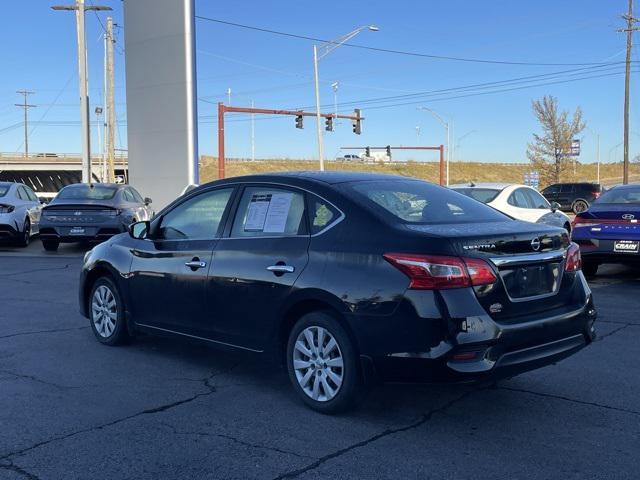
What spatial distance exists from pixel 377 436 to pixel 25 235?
1459 cm

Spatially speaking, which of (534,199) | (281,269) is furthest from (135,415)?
(534,199)

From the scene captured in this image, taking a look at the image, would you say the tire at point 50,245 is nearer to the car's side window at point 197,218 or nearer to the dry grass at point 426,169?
the car's side window at point 197,218

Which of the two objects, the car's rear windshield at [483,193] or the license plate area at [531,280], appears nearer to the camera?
the license plate area at [531,280]

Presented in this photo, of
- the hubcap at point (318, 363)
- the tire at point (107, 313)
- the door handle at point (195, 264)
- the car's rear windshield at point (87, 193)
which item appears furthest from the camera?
the car's rear windshield at point (87, 193)

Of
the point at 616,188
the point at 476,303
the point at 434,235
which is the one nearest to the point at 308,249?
the point at 434,235

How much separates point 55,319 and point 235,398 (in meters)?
3.80

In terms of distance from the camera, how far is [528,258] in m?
4.32

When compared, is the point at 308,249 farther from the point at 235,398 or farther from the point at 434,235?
the point at 235,398

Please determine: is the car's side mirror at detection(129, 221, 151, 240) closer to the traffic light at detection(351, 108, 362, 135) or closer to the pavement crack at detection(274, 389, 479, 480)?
the pavement crack at detection(274, 389, 479, 480)

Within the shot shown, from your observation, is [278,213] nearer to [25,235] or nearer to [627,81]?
[25,235]

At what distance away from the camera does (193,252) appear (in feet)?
18.0

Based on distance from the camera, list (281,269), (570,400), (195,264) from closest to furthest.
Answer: (281,269), (570,400), (195,264)

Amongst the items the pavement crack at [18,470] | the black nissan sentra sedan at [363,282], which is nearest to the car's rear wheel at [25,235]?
the black nissan sentra sedan at [363,282]

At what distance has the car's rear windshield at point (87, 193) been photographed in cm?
1548
